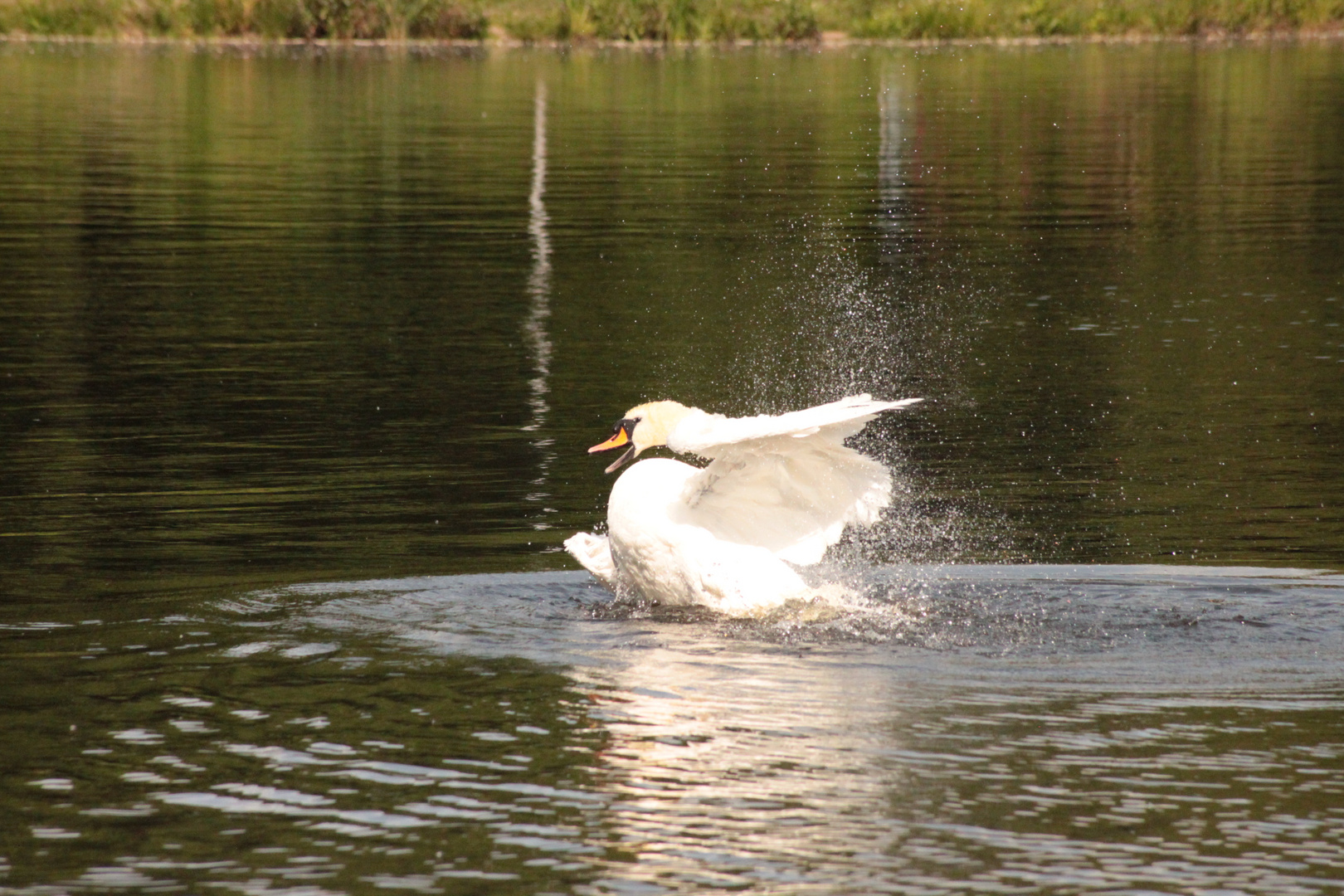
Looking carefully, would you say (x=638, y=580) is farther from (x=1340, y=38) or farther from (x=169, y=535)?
(x=1340, y=38)

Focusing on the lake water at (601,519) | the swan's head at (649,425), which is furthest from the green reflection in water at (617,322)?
the swan's head at (649,425)

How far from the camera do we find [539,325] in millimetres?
17359

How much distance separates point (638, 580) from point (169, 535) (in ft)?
9.15

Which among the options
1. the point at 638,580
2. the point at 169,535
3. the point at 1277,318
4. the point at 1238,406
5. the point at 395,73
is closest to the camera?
the point at 638,580

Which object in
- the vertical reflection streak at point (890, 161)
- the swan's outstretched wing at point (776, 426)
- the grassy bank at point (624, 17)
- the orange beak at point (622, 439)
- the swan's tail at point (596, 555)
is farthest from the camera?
the grassy bank at point (624, 17)

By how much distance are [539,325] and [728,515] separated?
28.4ft

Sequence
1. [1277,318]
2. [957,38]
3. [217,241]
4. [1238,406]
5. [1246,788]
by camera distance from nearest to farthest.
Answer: [1246,788] → [1238,406] → [1277,318] → [217,241] → [957,38]

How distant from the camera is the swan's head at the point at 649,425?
9062mm

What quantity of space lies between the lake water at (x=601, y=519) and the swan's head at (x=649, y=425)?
Answer: 72 cm

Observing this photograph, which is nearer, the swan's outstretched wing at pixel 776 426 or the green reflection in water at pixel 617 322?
the swan's outstretched wing at pixel 776 426

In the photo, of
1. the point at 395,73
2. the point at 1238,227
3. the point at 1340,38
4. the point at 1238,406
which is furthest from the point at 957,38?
the point at 1238,406

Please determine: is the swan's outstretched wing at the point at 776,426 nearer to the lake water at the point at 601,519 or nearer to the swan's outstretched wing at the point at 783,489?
the swan's outstretched wing at the point at 783,489

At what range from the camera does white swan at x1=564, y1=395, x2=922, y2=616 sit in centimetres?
868

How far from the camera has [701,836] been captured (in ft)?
20.5
